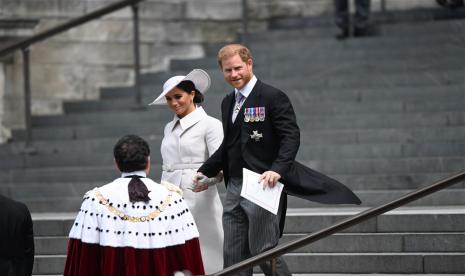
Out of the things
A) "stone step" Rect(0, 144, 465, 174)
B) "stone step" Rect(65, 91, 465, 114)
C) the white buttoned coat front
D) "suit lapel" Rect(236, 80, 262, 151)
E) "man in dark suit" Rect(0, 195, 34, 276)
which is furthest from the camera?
"stone step" Rect(65, 91, 465, 114)

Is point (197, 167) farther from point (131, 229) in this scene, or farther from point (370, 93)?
point (370, 93)

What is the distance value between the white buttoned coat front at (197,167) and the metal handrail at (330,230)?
1.07m

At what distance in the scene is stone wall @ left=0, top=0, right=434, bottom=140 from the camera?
15.1m

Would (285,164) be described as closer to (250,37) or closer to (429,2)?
(250,37)

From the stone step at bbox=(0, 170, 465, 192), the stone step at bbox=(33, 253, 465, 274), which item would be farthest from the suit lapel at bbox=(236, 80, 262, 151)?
the stone step at bbox=(0, 170, 465, 192)

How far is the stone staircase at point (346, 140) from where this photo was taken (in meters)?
9.19

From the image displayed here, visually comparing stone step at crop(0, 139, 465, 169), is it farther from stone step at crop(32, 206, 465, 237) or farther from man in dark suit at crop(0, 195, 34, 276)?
man in dark suit at crop(0, 195, 34, 276)

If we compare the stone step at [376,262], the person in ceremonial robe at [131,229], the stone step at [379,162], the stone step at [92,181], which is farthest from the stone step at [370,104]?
the person in ceremonial robe at [131,229]

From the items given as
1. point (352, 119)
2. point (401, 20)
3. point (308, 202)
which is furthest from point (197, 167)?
point (401, 20)

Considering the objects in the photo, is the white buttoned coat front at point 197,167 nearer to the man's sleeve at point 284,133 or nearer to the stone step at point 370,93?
the man's sleeve at point 284,133

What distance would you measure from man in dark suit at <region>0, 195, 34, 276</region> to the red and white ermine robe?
0.82 meters

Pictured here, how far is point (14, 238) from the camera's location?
726cm

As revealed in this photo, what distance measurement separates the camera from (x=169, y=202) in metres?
6.52

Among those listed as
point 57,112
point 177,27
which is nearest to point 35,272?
point 57,112
